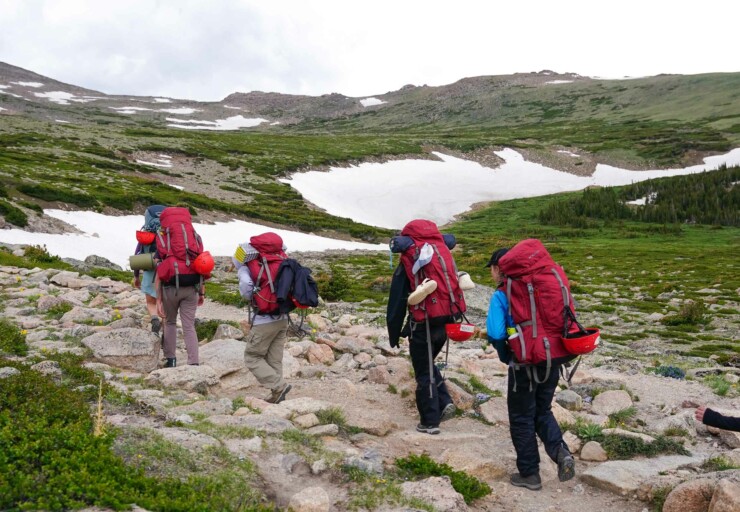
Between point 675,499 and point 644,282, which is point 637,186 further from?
point 675,499

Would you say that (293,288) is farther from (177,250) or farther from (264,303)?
(177,250)

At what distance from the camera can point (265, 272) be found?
24.4 ft

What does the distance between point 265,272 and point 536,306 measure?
148 inches

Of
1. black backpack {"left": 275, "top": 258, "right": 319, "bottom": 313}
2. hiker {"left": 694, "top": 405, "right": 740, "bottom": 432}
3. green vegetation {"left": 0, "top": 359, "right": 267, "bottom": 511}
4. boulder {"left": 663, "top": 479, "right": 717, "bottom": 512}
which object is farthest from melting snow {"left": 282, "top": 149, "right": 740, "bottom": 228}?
boulder {"left": 663, "top": 479, "right": 717, "bottom": 512}

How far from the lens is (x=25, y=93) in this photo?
595 ft

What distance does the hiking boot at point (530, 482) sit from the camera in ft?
19.5

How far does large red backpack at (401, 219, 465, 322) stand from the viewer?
690 cm

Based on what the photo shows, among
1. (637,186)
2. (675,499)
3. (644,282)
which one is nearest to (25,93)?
(637,186)

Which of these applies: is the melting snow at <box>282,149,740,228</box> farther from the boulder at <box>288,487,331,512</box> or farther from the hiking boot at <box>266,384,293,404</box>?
the boulder at <box>288,487,331,512</box>

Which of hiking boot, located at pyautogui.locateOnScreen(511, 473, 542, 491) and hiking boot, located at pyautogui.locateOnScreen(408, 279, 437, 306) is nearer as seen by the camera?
hiking boot, located at pyautogui.locateOnScreen(511, 473, 542, 491)

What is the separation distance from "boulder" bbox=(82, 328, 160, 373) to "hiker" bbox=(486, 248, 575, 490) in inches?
235

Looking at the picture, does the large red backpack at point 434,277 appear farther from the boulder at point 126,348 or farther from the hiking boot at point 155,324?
the hiking boot at point 155,324

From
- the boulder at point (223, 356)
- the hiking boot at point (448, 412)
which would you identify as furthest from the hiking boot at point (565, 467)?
the boulder at point (223, 356)

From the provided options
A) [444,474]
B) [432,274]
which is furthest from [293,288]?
[444,474]
